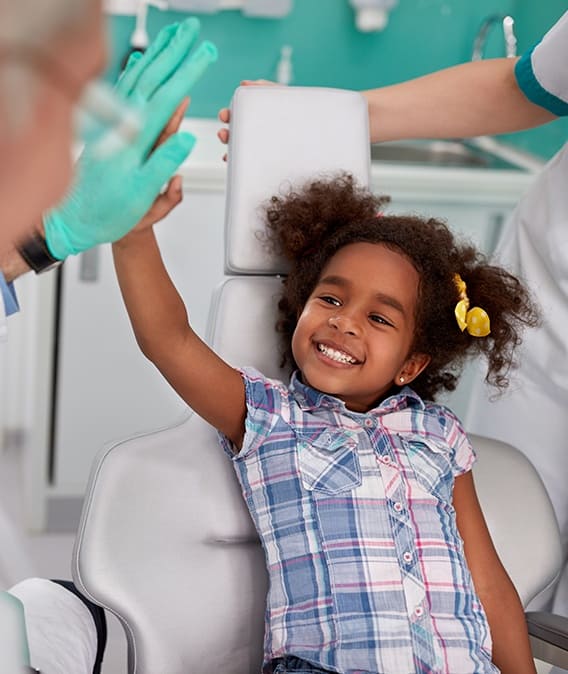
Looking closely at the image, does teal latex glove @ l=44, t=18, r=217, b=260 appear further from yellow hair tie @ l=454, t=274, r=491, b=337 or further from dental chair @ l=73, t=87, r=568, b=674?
yellow hair tie @ l=454, t=274, r=491, b=337

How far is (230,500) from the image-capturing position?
4.56 feet

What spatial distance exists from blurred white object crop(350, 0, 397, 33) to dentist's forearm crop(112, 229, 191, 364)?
1.84 meters

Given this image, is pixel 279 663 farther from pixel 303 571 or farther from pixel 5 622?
pixel 5 622

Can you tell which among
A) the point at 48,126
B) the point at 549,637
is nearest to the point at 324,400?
the point at 549,637

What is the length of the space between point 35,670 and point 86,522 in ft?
0.86

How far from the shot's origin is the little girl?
1.28 meters

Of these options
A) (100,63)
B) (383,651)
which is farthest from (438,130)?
(100,63)

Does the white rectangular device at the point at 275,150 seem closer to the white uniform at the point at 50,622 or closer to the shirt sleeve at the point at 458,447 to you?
the shirt sleeve at the point at 458,447

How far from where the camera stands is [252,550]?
55.4 inches

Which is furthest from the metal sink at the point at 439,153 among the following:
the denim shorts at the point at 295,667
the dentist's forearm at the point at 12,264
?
the dentist's forearm at the point at 12,264

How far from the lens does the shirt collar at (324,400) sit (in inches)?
55.4

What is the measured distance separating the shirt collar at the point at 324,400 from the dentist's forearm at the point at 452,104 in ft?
1.46

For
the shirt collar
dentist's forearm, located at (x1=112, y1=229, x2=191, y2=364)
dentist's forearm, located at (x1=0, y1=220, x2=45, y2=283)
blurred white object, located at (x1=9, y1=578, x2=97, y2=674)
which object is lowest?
blurred white object, located at (x1=9, y1=578, x2=97, y2=674)

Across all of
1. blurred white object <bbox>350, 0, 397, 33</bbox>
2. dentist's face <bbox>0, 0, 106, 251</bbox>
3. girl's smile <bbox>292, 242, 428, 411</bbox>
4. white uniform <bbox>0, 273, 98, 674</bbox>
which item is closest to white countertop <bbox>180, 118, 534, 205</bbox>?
blurred white object <bbox>350, 0, 397, 33</bbox>
